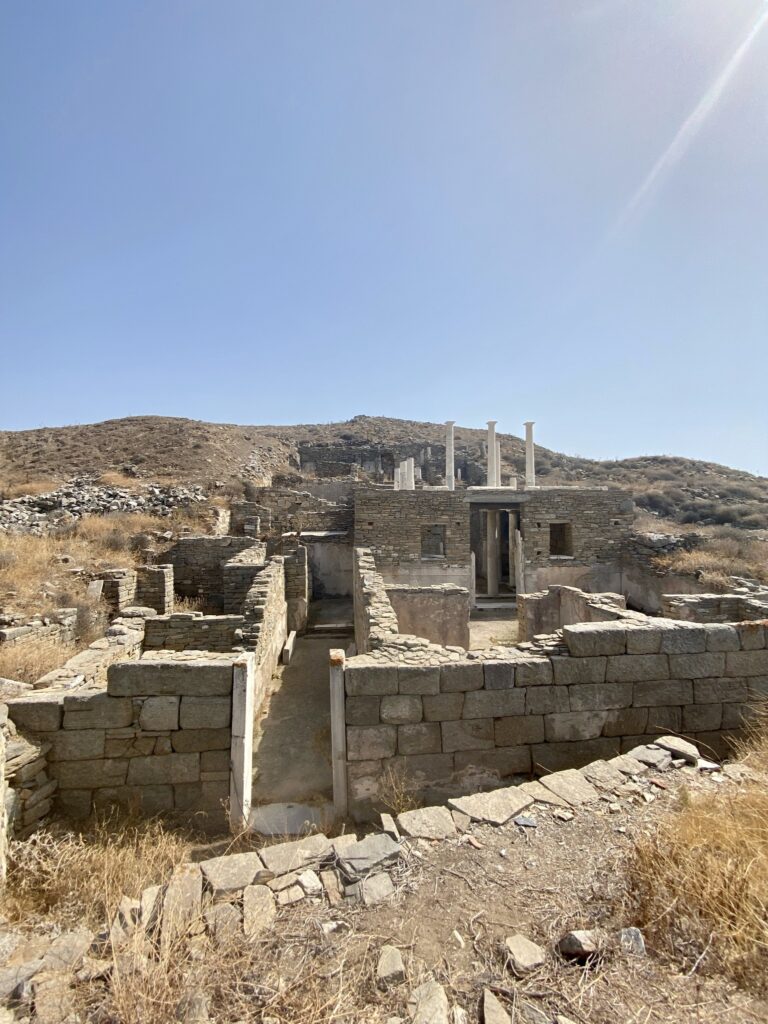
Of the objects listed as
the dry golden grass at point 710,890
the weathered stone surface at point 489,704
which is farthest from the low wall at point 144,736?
the dry golden grass at point 710,890

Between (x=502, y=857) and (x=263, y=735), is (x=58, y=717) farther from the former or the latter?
(x=502, y=857)

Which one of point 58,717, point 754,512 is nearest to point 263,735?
point 58,717

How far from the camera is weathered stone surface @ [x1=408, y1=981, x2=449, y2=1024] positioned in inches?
71.7

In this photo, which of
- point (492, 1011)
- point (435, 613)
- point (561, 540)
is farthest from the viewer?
point (561, 540)

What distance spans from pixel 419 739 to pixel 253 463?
2821 cm

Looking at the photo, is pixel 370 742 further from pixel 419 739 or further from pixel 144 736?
pixel 144 736

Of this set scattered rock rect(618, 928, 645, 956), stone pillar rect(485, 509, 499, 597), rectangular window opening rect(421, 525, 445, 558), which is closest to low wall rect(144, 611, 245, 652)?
scattered rock rect(618, 928, 645, 956)

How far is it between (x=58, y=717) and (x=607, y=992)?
4.24 meters

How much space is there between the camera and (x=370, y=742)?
4125 millimetres

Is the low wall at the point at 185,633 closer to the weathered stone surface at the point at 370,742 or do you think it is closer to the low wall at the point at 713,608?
the weathered stone surface at the point at 370,742

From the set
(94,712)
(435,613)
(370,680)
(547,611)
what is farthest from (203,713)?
(547,611)

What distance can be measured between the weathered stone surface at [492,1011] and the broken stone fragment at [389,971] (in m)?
0.36

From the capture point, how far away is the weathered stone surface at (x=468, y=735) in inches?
165

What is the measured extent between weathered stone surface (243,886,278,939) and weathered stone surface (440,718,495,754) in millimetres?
2053
